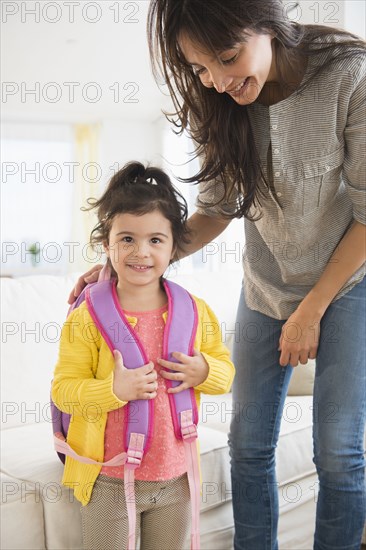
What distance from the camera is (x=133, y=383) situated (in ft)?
4.65

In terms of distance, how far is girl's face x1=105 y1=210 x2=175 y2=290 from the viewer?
148cm

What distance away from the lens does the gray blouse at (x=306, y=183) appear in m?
1.38

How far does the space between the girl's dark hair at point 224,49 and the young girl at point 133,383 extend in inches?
6.2

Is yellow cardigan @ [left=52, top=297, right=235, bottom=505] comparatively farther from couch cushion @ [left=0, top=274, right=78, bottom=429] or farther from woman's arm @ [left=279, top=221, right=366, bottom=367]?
couch cushion @ [left=0, top=274, right=78, bottom=429]

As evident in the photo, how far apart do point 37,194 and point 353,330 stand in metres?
7.48

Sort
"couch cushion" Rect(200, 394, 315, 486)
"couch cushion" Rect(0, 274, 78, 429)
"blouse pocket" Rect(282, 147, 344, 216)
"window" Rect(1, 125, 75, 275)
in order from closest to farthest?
1. "blouse pocket" Rect(282, 147, 344, 216)
2. "couch cushion" Rect(200, 394, 315, 486)
3. "couch cushion" Rect(0, 274, 78, 429)
4. "window" Rect(1, 125, 75, 275)

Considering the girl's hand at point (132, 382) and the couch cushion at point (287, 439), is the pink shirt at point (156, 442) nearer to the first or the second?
the girl's hand at point (132, 382)

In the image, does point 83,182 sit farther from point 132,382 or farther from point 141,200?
point 132,382

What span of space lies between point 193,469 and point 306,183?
665 millimetres

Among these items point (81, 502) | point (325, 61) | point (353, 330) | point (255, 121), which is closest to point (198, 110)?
point (255, 121)

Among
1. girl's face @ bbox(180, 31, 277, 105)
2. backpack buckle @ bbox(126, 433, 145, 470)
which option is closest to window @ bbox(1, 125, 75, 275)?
backpack buckle @ bbox(126, 433, 145, 470)

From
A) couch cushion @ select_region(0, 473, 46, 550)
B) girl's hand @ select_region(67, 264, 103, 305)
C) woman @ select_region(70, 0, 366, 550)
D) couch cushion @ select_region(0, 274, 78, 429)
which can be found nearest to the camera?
woman @ select_region(70, 0, 366, 550)

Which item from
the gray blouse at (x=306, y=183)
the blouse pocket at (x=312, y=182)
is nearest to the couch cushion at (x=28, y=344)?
the gray blouse at (x=306, y=183)

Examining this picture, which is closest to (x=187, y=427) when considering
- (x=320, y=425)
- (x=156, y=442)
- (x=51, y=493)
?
(x=156, y=442)
